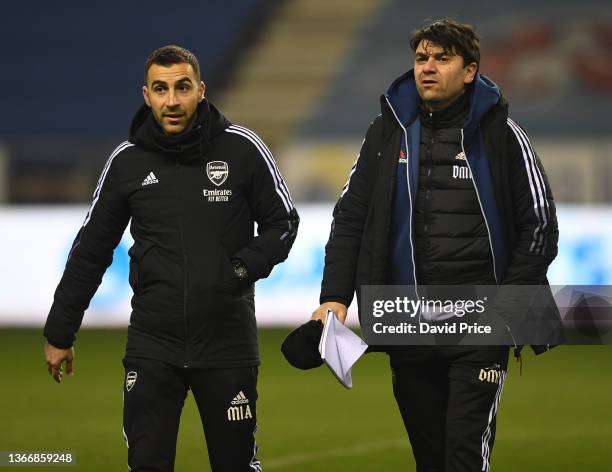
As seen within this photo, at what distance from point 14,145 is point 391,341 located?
15.0 meters

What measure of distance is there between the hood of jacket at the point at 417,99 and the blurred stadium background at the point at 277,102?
272 inches

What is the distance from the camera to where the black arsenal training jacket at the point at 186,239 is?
455 cm

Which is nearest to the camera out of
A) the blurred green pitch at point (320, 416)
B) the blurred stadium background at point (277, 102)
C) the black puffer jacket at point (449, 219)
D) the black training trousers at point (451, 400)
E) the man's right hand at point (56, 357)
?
the black training trousers at point (451, 400)

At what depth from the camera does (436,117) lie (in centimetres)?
445

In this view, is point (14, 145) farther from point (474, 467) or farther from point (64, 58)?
point (474, 467)

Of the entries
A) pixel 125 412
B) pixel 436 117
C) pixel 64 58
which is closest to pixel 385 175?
pixel 436 117

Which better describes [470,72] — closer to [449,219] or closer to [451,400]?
[449,219]

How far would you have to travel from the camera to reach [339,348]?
421cm

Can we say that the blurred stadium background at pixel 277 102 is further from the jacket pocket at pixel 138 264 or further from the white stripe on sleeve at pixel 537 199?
the white stripe on sleeve at pixel 537 199

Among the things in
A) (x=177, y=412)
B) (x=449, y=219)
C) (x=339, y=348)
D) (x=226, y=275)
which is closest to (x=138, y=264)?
(x=226, y=275)

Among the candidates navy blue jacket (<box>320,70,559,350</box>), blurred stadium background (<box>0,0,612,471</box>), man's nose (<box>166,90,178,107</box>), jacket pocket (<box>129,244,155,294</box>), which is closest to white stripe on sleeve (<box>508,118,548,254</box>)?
navy blue jacket (<box>320,70,559,350</box>)

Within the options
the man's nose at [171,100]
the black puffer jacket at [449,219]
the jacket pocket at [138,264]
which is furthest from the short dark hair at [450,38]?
the jacket pocket at [138,264]

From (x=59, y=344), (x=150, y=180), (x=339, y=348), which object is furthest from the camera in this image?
(x=59, y=344)

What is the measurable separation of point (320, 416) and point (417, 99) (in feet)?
14.1
